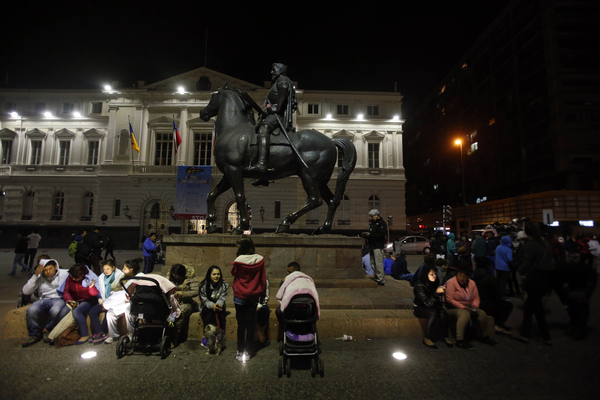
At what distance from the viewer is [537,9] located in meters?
31.1

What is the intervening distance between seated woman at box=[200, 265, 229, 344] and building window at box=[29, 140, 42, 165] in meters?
36.0

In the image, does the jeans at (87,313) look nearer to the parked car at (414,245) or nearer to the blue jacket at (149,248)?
the blue jacket at (149,248)

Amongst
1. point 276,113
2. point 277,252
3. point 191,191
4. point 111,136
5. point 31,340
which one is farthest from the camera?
point 111,136

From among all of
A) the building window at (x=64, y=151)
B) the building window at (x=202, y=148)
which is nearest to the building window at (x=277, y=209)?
the building window at (x=202, y=148)

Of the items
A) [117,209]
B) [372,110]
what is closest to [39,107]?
[117,209]

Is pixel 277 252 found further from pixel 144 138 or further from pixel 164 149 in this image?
pixel 144 138

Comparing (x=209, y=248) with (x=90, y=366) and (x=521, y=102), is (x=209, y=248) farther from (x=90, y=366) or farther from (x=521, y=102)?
(x=521, y=102)

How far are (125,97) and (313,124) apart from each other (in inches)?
717

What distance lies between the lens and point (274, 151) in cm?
641

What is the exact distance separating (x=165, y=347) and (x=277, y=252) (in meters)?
2.61

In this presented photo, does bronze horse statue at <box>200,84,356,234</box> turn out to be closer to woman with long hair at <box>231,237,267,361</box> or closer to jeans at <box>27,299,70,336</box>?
woman with long hair at <box>231,237,267,361</box>

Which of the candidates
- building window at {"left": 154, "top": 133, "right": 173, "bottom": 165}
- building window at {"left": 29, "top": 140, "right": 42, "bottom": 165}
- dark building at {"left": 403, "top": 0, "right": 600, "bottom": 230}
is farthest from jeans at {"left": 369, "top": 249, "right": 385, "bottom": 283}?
building window at {"left": 29, "top": 140, "right": 42, "bottom": 165}

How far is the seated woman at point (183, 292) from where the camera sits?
164 inches

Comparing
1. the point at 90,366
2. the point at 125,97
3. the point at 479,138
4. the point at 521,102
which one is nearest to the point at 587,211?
the point at 521,102
